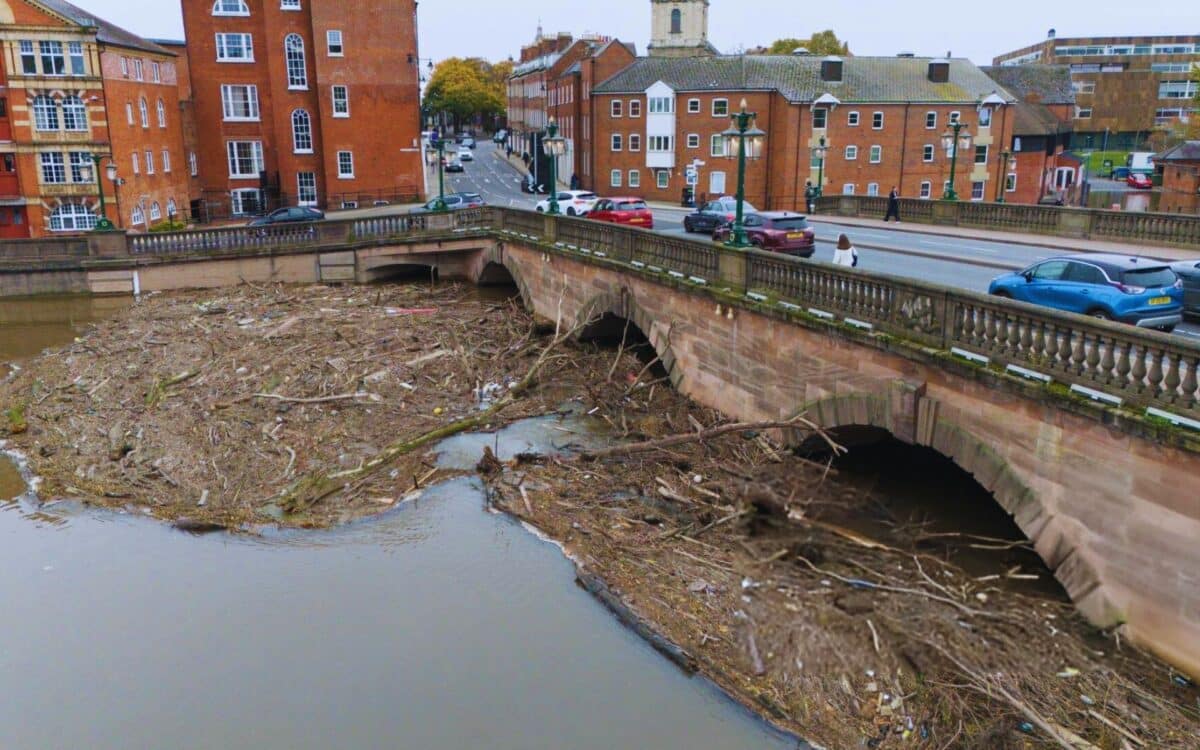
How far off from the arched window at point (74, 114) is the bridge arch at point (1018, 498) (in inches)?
1730

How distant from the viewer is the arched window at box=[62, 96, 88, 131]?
4566 centimetres

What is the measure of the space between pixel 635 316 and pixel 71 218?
120ft

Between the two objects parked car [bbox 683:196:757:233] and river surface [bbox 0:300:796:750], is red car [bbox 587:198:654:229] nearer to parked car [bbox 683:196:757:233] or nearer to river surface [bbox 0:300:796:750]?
parked car [bbox 683:196:757:233]

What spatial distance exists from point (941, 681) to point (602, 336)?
56.6 ft

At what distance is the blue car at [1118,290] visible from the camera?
1501cm

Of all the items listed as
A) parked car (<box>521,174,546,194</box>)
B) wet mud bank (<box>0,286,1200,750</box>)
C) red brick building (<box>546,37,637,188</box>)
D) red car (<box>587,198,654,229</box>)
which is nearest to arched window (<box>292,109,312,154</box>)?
parked car (<box>521,174,546,194</box>)

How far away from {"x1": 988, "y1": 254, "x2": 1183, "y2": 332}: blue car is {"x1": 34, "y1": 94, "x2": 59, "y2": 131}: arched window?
45665 millimetres

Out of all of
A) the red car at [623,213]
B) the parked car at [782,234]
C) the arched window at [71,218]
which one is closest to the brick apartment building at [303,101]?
the arched window at [71,218]

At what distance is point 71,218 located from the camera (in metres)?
46.9

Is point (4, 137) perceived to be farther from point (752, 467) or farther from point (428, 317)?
point (752, 467)

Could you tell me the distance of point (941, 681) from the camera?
10.8m

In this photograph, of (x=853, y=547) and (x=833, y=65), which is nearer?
(x=853, y=547)

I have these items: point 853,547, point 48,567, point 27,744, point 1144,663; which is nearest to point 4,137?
point 48,567

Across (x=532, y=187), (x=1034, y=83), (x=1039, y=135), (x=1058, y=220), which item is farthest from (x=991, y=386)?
(x=1034, y=83)
